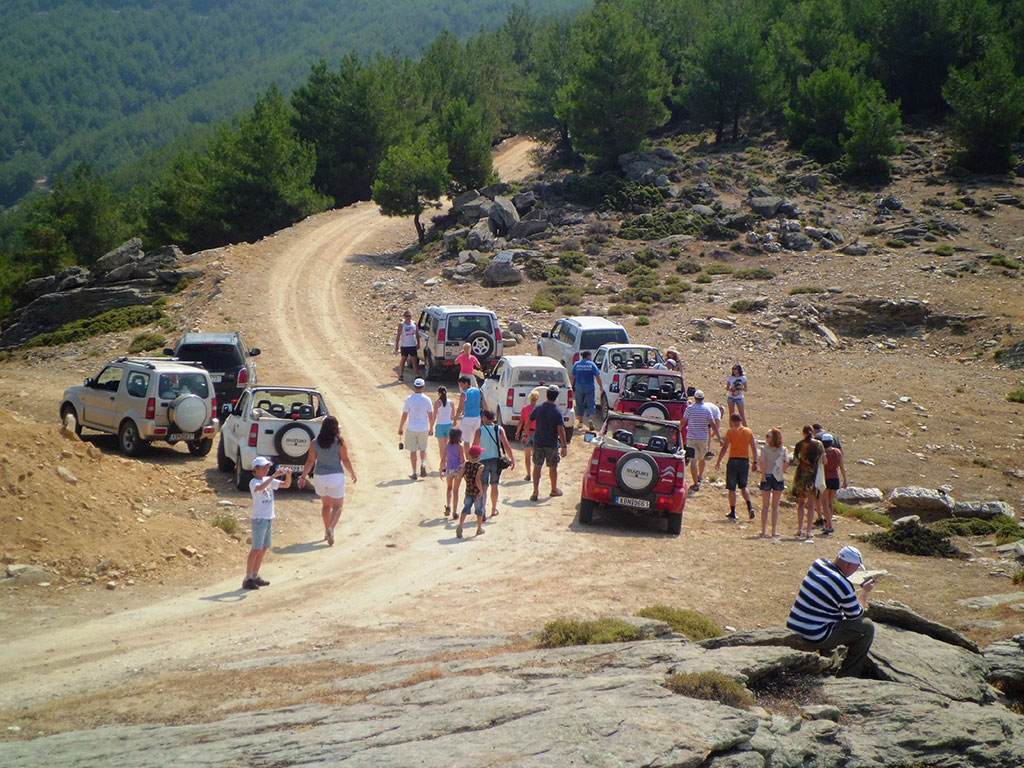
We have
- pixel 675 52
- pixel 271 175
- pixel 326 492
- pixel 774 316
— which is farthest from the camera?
pixel 675 52

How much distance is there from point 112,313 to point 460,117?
78.7ft

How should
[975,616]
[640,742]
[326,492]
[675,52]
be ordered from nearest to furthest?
[640,742]
[975,616]
[326,492]
[675,52]

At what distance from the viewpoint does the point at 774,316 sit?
3484cm

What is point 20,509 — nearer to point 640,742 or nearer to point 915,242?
point 640,742

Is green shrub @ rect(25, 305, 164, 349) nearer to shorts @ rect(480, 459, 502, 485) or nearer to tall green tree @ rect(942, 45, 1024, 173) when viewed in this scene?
shorts @ rect(480, 459, 502, 485)

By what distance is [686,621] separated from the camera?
10461 mm

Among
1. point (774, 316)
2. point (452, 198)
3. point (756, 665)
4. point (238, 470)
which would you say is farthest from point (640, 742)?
point (452, 198)

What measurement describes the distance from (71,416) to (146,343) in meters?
11.7

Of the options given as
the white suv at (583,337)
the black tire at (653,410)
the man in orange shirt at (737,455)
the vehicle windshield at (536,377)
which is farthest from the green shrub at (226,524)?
the white suv at (583,337)

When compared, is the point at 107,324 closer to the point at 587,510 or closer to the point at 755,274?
the point at 755,274

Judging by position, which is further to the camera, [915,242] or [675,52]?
[675,52]

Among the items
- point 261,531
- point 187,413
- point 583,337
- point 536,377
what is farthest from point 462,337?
point 261,531

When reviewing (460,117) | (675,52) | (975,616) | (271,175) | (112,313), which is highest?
(675,52)

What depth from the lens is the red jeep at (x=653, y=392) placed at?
64.2 ft
